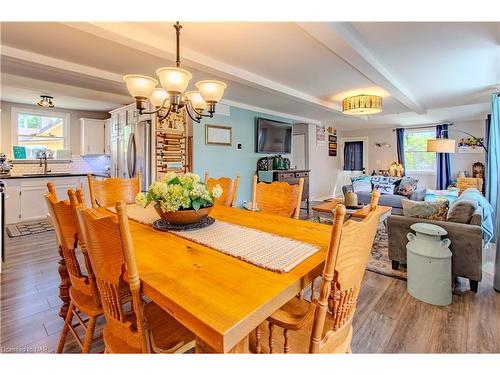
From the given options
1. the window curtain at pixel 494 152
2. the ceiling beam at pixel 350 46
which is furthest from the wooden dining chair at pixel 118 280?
the window curtain at pixel 494 152

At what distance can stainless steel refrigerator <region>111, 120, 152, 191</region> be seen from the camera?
4.13m

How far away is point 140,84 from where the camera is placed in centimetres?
189

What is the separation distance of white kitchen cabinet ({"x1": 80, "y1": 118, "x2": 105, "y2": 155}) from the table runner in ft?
16.3

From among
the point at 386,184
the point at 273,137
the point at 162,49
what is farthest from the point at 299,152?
the point at 162,49

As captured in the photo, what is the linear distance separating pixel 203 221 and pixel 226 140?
11.1 feet

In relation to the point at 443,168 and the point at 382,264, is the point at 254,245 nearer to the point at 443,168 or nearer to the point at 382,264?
the point at 382,264

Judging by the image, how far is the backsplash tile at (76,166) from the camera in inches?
206

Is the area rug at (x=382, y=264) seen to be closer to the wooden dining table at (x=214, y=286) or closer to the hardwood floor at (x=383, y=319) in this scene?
the hardwood floor at (x=383, y=319)

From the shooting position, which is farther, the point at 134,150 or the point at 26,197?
the point at 26,197

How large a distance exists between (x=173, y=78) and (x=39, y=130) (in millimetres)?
5305

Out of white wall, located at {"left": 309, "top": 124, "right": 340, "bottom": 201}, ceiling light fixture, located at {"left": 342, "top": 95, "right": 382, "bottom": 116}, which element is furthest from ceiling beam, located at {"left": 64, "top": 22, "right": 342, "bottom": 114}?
white wall, located at {"left": 309, "top": 124, "right": 340, "bottom": 201}

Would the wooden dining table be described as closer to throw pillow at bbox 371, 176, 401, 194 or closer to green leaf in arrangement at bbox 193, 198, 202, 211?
green leaf in arrangement at bbox 193, 198, 202, 211

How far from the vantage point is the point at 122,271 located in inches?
38.4
